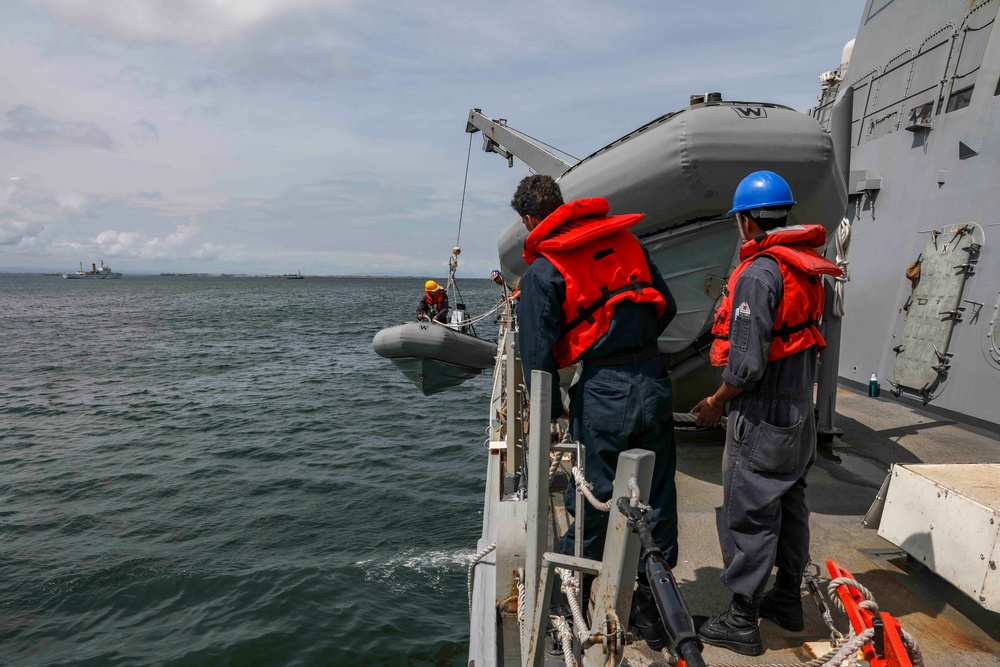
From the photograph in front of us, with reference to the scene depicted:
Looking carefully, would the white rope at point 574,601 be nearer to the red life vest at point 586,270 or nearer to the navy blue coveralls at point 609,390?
the navy blue coveralls at point 609,390

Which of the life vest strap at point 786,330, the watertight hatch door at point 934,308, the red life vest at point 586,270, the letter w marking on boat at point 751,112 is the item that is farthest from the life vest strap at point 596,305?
the watertight hatch door at point 934,308

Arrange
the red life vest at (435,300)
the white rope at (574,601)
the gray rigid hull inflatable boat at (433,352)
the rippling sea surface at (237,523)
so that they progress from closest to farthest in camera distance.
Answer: the white rope at (574,601) < the rippling sea surface at (237,523) < the gray rigid hull inflatable boat at (433,352) < the red life vest at (435,300)

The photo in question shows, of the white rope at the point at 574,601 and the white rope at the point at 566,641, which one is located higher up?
the white rope at the point at 574,601

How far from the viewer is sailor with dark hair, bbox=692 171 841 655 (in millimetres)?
2078

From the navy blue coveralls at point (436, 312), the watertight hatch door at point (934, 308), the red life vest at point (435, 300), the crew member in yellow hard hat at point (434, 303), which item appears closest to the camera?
the watertight hatch door at point (934, 308)

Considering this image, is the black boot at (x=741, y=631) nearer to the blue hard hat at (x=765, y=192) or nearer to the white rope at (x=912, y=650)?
the white rope at (x=912, y=650)

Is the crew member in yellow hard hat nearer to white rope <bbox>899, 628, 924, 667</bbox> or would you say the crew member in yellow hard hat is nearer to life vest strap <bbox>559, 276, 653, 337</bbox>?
life vest strap <bbox>559, 276, 653, 337</bbox>

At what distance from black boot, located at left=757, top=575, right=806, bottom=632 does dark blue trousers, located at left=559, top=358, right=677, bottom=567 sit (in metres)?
0.46

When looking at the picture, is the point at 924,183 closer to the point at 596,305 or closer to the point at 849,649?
the point at 596,305

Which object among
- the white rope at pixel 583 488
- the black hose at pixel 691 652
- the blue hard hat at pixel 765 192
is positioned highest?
the blue hard hat at pixel 765 192

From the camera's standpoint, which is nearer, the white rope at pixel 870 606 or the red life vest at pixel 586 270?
the white rope at pixel 870 606

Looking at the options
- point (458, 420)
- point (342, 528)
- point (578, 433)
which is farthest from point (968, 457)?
point (458, 420)

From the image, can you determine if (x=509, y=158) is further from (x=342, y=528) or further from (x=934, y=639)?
(x=934, y=639)

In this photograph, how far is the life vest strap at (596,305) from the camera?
2.16 meters
